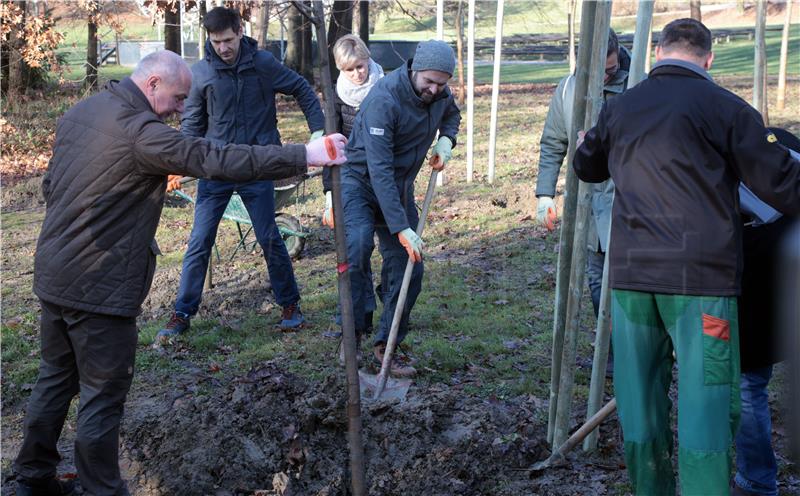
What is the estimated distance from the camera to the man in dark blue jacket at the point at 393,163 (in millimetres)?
5250

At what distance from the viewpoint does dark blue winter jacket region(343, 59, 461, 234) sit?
527cm

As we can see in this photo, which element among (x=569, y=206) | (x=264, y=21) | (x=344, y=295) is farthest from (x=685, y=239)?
(x=264, y=21)

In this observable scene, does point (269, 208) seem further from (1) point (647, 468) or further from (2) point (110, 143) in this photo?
(1) point (647, 468)

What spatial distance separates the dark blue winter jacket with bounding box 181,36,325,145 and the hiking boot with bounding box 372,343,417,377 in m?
1.78

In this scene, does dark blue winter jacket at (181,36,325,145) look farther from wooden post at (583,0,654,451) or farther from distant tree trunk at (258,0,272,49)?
wooden post at (583,0,654,451)

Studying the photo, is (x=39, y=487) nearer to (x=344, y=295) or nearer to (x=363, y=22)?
(x=344, y=295)

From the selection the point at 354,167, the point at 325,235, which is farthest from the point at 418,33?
the point at 354,167

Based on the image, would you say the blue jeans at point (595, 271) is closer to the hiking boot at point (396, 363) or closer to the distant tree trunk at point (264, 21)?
the hiking boot at point (396, 363)

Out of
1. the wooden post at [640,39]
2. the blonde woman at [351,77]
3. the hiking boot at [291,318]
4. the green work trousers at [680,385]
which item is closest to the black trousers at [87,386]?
the green work trousers at [680,385]

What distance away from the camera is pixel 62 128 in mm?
3697

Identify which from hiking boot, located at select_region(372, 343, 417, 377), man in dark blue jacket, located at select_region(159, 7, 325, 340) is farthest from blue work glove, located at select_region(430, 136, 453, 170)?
hiking boot, located at select_region(372, 343, 417, 377)

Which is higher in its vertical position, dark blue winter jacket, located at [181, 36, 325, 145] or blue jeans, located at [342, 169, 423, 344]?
dark blue winter jacket, located at [181, 36, 325, 145]

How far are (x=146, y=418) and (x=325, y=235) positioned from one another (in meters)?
4.95

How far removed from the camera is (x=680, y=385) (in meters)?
3.29
